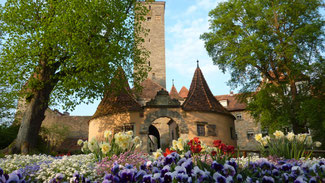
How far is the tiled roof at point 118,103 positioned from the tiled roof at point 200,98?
4053mm

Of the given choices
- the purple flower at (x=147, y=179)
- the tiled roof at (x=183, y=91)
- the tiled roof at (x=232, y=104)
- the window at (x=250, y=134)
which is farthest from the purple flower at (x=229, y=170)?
the tiled roof at (x=183, y=91)

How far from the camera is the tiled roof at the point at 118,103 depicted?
18.6m

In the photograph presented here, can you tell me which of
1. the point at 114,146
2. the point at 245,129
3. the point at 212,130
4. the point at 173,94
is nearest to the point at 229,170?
the point at 114,146

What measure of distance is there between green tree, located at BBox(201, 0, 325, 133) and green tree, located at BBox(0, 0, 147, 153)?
32.5ft

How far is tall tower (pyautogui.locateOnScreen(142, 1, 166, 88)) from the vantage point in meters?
35.9

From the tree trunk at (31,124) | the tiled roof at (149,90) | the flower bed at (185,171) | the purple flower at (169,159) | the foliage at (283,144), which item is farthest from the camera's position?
the tiled roof at (149,90)

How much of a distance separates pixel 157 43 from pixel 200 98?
19.8 m

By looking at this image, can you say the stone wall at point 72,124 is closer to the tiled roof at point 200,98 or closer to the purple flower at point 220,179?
the tiled roof at point 200,98

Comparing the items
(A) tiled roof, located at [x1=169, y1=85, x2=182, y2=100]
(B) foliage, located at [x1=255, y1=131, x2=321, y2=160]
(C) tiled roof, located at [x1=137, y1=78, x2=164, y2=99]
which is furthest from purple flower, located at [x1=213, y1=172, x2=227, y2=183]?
(A) tiled roof, located at [x1=169, y1=85, x2=182, y2=100]

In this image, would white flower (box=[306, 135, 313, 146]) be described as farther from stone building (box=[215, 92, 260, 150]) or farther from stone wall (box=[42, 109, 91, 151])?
stone wall (box=[42, 109, 91, 151])

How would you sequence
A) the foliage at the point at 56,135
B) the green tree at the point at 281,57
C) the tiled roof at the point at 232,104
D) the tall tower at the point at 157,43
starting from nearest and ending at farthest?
the green tree at the point at 281,57 < the foliage at the point at 56,135 < the tall tower at the point at 157,43 < the tiled roof at the point at 232,104

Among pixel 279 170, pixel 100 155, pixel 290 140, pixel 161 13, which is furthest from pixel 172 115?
pixel 161 13

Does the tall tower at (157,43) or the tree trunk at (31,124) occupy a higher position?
the tall tower at (157,43)

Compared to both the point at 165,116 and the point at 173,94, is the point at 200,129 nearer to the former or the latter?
the point at 165,116
